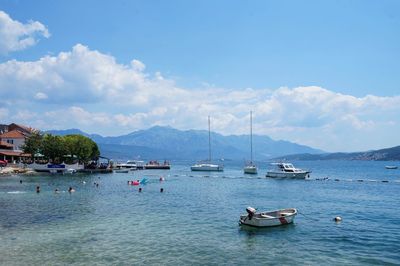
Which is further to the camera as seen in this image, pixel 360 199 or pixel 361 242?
pixel 360 199

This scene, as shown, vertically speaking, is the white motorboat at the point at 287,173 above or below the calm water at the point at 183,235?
above

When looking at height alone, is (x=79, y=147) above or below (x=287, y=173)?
above

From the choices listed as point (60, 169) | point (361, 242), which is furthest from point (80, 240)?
point (60, 169)

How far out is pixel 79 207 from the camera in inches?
2032

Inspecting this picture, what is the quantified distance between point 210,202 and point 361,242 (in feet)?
96.0

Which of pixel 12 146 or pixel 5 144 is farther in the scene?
pixel 12 146

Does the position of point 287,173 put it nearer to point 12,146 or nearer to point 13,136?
point 12,146

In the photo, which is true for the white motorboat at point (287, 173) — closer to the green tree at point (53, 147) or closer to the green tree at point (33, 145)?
the green tree at point (53, 147)

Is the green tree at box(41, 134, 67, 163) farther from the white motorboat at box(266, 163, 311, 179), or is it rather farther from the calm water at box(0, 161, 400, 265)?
the calm water at box(0, 161, 400, 265)

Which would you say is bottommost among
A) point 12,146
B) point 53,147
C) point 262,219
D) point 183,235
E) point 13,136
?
point 183,235

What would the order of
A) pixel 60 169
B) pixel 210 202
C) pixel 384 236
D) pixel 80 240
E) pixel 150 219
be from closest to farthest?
pixel 80 240 < pixel 384 236 < pixel 150 219 < pixel 210 202 < pixel 60 169

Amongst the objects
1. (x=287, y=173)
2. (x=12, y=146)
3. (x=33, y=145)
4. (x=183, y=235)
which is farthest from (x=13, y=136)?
(x=183, y=235)

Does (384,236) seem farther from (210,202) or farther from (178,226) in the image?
(210,202)

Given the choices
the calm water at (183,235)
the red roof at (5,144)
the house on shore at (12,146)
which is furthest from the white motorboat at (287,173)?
the red roof at (5,144)
